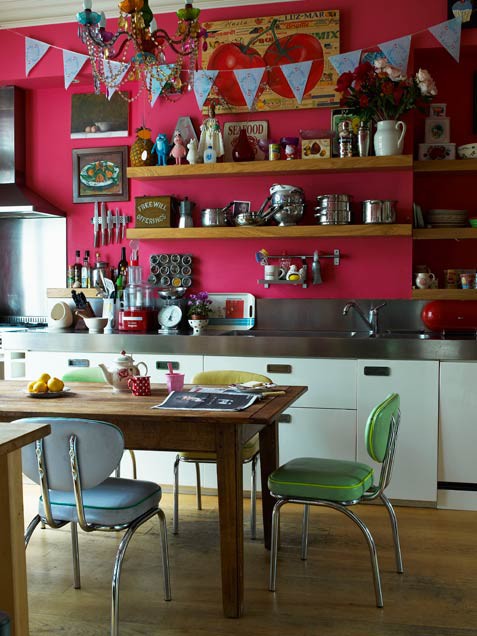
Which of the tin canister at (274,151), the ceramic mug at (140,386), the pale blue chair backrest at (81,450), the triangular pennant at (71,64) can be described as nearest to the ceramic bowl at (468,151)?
the tin canister at (274,151)

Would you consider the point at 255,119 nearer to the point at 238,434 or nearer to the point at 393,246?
the point at 393,246

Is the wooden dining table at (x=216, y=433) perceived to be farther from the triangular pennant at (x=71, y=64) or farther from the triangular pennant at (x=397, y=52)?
the triangular pennant at (x=71, y=64)

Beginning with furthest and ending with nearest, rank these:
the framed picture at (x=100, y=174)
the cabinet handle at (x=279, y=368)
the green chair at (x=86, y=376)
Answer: the framed picture at (x=100, y=174) < the cabinet handle at (x=279, y=368) < the green chair at (x=86, y=376)

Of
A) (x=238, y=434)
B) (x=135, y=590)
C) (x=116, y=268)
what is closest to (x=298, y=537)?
(x=135, y=590)

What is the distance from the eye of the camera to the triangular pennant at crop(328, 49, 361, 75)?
4262 mm

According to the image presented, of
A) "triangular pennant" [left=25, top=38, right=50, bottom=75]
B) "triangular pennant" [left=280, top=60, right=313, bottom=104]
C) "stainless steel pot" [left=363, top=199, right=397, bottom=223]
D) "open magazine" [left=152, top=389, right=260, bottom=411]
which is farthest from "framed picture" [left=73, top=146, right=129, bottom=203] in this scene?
"open magazine" [left=152, top=389, right=260, bottom=411]

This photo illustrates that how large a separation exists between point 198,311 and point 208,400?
1.81m

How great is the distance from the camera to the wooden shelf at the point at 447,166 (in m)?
4.23

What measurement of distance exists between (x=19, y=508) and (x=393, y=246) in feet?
10.0

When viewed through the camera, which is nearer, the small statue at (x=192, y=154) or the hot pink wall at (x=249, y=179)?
the hot pink wall at (x=249, y=179)

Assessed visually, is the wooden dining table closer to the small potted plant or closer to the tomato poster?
the small potted plant

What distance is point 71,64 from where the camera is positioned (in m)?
4.63

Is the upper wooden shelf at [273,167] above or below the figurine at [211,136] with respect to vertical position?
below

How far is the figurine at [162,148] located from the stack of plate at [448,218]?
1.64 m
